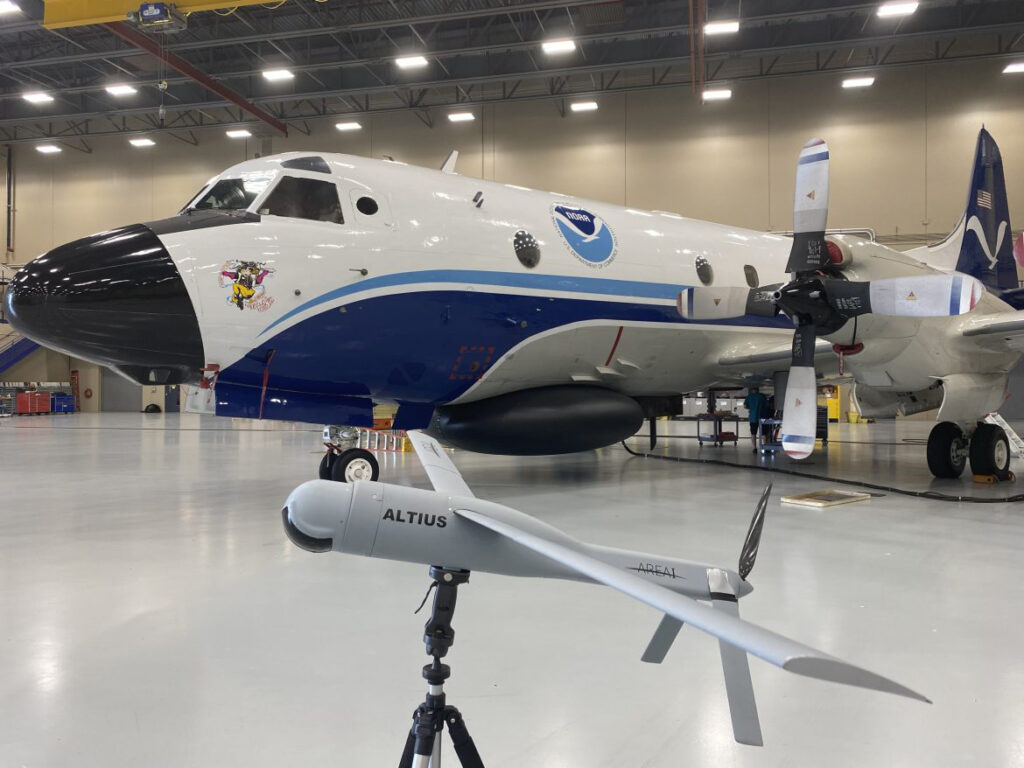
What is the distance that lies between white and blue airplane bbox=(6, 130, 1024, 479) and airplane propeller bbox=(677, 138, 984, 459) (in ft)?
0.07

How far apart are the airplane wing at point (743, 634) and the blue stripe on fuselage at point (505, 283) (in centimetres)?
559

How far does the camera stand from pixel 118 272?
5.68m

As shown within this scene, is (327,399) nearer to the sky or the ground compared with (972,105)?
nearer to the ground

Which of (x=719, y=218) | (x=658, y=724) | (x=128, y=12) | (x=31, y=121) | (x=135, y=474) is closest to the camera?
(x=658, y=724)

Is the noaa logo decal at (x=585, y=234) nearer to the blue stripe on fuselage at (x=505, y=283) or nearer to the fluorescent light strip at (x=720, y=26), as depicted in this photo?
the blue stripe on fuselage at (x=505, y=283)

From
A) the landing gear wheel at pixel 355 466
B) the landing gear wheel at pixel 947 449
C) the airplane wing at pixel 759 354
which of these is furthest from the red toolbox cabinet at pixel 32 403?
the landing gear wheel at pixel 947 449

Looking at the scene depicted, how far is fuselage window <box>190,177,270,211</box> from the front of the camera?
263 inches

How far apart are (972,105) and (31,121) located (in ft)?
116

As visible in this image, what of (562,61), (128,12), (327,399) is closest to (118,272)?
(327,399)

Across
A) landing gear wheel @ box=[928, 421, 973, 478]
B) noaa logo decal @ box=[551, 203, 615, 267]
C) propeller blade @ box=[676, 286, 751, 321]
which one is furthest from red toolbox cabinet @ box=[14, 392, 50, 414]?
landing gear wheel @ box=[928, 421, 973, 478]

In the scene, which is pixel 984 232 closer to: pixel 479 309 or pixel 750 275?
pixel 750 275

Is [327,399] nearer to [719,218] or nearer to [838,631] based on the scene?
[838,631]

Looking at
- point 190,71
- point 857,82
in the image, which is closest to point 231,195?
point 190,71

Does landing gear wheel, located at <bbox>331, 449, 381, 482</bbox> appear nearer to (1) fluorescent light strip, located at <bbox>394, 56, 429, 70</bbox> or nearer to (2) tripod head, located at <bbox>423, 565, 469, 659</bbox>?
(2) tripod head, located at <bbox>423, 565, 469, 659</bbox>
